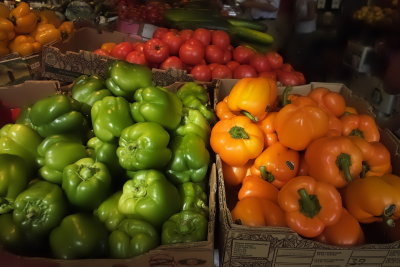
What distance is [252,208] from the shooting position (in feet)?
4.07

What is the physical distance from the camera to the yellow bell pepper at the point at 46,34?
263 cm

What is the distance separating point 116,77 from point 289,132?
80cm

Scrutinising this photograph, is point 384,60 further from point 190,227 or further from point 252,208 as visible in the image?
point 190,227

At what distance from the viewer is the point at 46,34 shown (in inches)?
104

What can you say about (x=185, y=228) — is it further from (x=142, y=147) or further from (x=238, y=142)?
(x=238, y=142)

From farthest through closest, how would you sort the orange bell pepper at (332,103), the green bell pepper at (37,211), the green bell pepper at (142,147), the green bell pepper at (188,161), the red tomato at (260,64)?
the red tomato at (260,64)
the orange bell pepper at (332,103)
the green bell pepper at (188,161)
the green bell pepper at (142,147)
the green bell pepper at (37,211)

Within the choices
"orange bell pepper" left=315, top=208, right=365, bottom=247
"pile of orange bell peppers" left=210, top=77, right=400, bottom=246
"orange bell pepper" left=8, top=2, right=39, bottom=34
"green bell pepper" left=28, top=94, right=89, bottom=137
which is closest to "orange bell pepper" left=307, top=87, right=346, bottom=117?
"pile of orange bell peppers" left=210, top=77, right=400, bottom=246

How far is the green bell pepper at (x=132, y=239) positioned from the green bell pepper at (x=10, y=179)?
15.2 inches

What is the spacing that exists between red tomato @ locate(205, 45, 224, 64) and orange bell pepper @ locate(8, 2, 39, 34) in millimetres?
1419

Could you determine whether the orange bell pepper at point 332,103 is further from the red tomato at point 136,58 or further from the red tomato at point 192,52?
the red tomato at point 136,58

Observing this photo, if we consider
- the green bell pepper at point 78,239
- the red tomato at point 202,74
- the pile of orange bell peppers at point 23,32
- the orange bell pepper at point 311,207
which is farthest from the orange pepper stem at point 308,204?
the pile of orange bell peppers at point 23,32

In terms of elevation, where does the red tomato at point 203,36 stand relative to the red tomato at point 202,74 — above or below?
above

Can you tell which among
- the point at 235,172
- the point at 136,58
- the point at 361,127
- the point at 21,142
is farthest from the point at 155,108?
the point at 136,58

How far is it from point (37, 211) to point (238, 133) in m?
0.83
